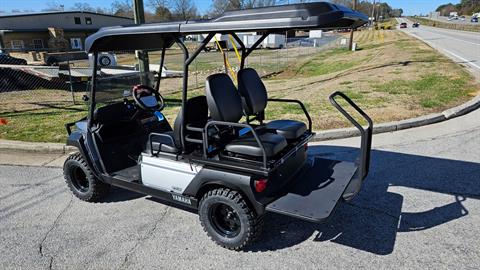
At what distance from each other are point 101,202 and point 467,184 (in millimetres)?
4109

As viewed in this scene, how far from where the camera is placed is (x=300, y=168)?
3400 mm

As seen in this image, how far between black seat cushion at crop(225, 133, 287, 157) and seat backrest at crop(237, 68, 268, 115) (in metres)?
0.63

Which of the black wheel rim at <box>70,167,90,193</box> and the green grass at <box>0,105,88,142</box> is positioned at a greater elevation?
the black wheel rim at <box>70,167,90,193</box>

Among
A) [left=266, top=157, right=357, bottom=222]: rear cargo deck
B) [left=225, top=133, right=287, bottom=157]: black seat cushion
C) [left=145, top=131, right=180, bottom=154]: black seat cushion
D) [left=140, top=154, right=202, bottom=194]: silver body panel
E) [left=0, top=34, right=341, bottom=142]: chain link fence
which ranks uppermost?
[left=225, top=133, right=287, bottom=157]: black seat cushion

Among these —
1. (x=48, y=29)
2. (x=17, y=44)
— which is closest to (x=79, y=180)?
(x=17, y=44)

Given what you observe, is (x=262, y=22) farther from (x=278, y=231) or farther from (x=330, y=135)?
(x=330, y=135)

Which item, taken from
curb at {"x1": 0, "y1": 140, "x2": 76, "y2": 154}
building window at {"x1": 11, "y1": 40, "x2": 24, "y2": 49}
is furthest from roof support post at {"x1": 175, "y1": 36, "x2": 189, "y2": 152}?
building window at {"x1": 11, "y1": 40, "x2": 24, "y2": 49}

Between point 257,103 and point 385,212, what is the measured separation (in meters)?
1.68

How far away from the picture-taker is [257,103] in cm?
363

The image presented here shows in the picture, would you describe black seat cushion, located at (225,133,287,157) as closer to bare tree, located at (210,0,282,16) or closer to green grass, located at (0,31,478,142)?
green grass, located at (0,31,478,142)

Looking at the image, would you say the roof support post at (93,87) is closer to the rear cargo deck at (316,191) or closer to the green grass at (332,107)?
the rear cargo deck at (316,191)

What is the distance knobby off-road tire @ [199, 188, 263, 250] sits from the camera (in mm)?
2779

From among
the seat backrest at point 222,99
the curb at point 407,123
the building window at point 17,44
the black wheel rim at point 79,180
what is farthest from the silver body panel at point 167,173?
the building window at point 17,44

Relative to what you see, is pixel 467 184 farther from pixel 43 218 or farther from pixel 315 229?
pixel 43 218
